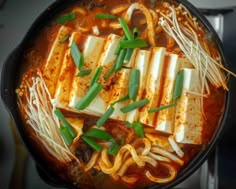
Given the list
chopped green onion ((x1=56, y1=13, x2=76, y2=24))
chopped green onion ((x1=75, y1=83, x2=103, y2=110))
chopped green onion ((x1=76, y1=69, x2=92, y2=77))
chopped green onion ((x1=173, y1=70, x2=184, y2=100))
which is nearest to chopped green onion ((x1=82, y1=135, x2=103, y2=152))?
chopped green onion ((x1=75, y1=83, x2=103, y2=110))

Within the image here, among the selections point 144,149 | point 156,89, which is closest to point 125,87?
point 156,89

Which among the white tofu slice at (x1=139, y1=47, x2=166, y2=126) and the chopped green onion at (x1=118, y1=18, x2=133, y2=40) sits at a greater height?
the chopped green onion at (x1=118, y1=18, x2=133, y2=40)

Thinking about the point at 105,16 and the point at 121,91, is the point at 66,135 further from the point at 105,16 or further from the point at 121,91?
the point at 105,16

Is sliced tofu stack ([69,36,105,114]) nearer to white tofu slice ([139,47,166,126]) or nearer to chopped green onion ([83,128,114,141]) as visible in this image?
chopped green onion ([83,128,114,141])

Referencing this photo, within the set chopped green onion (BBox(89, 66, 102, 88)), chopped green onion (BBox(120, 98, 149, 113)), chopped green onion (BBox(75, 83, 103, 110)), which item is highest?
chopped green onion (BBox(89, 66, 102, 88))

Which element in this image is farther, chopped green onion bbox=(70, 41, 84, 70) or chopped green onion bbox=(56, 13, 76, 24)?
chopped green onion bbox=(56, 13, 76, 24)

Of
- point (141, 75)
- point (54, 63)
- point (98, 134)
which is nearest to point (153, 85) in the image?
point (141, 75)
